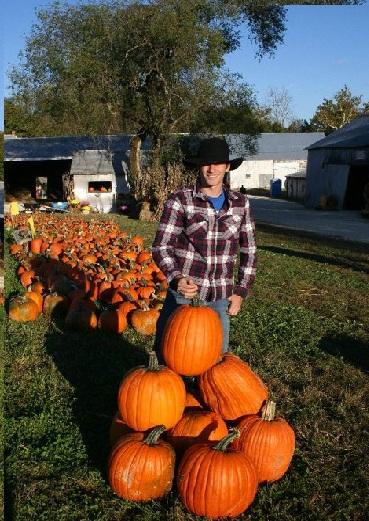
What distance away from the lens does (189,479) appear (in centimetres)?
277

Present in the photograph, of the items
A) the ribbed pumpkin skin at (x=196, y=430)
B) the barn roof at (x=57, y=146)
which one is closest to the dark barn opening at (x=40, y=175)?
the barn roof at (x=57, y=146)

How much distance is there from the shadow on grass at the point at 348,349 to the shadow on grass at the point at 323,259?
428 cm

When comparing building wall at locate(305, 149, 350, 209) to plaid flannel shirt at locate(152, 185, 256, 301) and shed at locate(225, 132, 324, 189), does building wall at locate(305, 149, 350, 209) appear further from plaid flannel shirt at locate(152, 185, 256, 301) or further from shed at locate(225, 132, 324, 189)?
plaid flannel shirt at locate(152, 185, 256, 301)

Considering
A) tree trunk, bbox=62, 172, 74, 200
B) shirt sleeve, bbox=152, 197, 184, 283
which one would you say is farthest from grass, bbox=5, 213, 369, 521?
tree trunk, bbox=62, 172, 74, 200

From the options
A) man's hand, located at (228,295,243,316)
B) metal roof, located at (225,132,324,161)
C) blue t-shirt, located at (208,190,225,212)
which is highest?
metal roof, located at (225,132,324,161)

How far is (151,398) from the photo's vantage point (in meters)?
2.97

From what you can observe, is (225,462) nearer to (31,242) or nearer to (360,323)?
(360,323)

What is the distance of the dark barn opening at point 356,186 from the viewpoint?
27.3 m

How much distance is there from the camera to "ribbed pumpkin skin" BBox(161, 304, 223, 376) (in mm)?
3166

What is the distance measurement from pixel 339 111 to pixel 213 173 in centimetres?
4402

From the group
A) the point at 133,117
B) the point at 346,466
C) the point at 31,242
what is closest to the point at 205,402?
the point at 346,466

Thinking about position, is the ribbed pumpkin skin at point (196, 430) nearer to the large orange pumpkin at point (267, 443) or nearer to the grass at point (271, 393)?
the large orange pumpkin at point (267, 443)

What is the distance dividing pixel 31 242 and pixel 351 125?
24768 millimetres

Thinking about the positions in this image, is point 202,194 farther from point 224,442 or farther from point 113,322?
point 113,322
